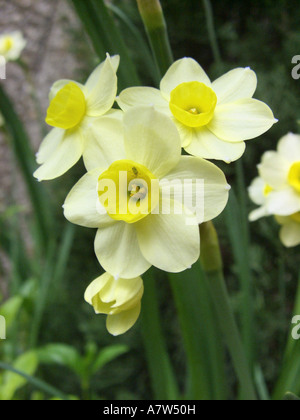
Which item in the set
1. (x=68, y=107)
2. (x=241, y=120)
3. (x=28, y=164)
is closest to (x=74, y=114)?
(x=68, y=107)

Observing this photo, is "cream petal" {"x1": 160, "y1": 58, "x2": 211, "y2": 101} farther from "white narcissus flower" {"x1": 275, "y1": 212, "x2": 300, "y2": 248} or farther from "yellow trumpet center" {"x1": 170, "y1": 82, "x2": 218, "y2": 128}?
"white narcissus flower" {"x1": 275, "y1": 212, "x2": 300, "y2": 248}

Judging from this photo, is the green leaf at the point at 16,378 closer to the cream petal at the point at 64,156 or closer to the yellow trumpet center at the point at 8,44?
the cream petal at the point at 64,156

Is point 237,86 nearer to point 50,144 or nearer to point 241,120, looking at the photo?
point 241,120

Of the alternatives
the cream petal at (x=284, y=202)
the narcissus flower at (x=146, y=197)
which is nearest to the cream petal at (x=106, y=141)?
the narcissus flower at (x=146, y=197)

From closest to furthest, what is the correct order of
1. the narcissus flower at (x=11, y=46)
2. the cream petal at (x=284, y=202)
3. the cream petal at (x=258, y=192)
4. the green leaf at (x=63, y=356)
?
1. the cream petal at (x=284, y=202)
2. the cream petal at (x=258, y=192)
3. the green leaf at (x=63, y=356)
4. the narcissus flower at (x=11, y=46)

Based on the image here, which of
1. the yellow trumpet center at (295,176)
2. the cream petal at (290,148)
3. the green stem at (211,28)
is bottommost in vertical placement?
the yellow trumpet center at (295,176)

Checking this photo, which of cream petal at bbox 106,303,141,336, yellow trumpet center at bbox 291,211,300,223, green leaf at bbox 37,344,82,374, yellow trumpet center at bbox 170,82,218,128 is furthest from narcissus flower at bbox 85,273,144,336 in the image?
green leaf at bbox 37,344,82,374

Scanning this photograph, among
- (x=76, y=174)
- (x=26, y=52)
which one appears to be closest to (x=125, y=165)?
(x=76, y=174)
